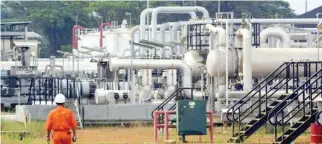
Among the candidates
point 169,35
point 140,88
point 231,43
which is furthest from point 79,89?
point 169,35

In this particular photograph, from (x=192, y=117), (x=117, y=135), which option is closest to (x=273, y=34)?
(x=117, y=135)

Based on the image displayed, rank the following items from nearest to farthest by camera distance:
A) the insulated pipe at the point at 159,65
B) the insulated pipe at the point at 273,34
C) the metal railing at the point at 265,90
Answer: the metal railing at the point at 265,90 → the insulated pipe at the point at 159,65 → the insulated pipe at the point at 273,34

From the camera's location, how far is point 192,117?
26.5 m

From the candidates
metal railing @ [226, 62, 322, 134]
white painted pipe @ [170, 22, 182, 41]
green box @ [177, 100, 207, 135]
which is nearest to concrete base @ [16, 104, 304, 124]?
metal railing @ [226, 62, 322, 134]

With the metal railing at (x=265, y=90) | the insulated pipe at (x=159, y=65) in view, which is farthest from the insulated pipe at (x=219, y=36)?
the metal railing at (x=265, y=90)

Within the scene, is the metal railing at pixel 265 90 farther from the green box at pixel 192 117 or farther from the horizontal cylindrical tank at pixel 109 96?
the horizontal cylindrical tank at pixel 109 96

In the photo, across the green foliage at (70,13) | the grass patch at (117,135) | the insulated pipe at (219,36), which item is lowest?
the grass patch at (117,135)

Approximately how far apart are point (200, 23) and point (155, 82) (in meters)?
7.11

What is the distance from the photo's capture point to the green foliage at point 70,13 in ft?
329

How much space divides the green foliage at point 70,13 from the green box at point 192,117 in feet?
230

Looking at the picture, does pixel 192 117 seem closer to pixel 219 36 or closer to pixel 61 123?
pixel 61 123

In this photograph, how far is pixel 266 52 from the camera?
36.0m

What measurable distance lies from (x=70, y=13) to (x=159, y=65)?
6467cm

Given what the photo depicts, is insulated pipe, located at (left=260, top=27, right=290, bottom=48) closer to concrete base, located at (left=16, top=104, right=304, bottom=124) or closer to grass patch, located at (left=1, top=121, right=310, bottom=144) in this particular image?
concrete base, located at (left=16, top=104, right=304, bottom=124)
